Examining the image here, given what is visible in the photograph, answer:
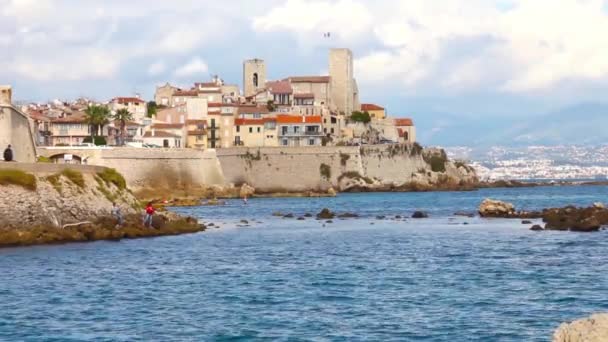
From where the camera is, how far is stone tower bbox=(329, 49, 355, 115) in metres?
151

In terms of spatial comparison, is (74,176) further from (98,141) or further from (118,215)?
(98,141)

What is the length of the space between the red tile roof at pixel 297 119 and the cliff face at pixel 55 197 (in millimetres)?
71755

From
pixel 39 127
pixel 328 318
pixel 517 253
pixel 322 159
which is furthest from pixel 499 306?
pixel 322 159

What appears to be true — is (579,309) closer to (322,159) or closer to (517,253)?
(517,253)

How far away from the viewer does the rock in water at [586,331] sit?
56.6 feet

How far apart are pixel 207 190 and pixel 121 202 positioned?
58.9 metres

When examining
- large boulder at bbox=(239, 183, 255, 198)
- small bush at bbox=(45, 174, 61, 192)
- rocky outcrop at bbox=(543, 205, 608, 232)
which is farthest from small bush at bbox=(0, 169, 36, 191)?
large boulder at bbox=(239, 183, 255, 198)

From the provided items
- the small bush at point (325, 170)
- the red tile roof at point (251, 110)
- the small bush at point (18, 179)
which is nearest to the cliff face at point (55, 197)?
the small bush at point (18, 179)

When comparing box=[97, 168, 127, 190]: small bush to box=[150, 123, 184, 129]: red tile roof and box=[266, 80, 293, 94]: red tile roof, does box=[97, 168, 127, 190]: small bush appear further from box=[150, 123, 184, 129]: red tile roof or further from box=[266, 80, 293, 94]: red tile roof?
box=[266, 80, 293, 94]: red tile roof

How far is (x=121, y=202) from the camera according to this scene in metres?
60.6

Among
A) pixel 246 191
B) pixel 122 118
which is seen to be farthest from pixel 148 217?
pixel 246 191

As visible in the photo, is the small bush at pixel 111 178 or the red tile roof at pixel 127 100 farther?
the red tile roof at pixel 127 100

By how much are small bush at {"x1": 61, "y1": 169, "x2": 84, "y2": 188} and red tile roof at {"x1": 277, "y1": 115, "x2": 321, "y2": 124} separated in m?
75.5

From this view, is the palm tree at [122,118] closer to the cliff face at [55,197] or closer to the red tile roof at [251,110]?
the red tile roof at [251,110]
